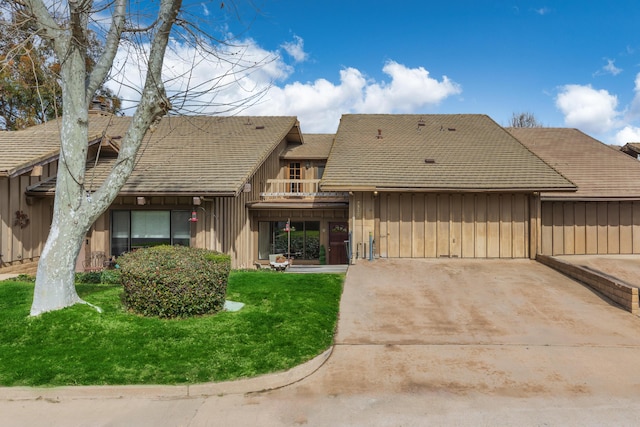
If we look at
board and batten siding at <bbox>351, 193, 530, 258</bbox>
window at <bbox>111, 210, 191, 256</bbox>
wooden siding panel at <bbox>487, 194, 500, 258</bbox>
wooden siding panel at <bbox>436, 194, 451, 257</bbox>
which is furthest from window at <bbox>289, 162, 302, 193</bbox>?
wooden siding panel at <bbox>487, 194, 500, 258</bbox>

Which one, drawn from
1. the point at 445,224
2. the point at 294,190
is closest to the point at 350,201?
the point at 445,224

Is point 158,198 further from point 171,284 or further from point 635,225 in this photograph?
point 635,225

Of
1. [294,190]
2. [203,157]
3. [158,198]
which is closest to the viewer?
[158,198]

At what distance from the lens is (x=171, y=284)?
7191 millimetres

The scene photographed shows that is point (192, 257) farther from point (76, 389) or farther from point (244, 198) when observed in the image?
point (244, 198)

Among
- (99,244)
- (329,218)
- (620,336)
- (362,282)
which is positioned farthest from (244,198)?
(620,336)

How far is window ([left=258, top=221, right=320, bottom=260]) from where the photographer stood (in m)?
16.6

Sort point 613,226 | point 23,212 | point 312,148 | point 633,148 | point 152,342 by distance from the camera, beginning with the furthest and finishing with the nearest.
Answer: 1. point 312,148
2. point 633,148
3. point 613,226
4. point 23,212
5. point 152,342

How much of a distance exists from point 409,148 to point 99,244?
12.0 metres

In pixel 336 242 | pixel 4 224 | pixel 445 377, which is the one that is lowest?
pixel 445 377

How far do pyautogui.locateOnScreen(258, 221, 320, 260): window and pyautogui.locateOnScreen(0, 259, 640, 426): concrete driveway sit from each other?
7.23 meters

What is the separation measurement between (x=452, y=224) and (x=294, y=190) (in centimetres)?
803

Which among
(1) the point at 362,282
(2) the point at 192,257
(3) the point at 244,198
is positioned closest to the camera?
(2) the point at 192,257

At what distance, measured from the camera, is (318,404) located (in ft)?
16.0
